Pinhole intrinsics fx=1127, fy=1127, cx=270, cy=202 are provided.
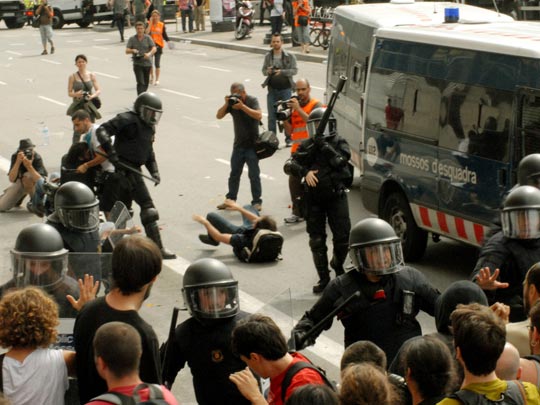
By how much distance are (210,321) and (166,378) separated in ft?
1.33

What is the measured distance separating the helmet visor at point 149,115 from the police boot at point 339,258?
2.29 metres

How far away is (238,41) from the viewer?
117 feet

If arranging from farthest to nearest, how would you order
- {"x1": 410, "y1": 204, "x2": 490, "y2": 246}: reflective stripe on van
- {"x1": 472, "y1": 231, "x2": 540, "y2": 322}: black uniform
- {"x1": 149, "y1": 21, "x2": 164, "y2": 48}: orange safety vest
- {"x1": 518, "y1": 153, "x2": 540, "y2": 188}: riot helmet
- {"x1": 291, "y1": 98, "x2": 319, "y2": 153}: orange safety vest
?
{"x1": 149, "y1": 21, "x2": 164, "y2": 48}: orange safety vest → {"x1": 291, "y1": 98, "x2": 319, "y2": 153}: orange safety vest → {"x1": 410, "y1": 204, "x2": 490, "y2": 246}: reflective stripe on van → {"x1": 518, "y1": 153, "x2": 540, "y2": 188}: riot helmet → {"x1": 472, "y1": 231, "x2": 540, "y2": 322}: black uniform

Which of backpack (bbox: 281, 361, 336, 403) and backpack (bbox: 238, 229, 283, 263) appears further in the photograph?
backpack (bbox: 238, 229, 283, 263)

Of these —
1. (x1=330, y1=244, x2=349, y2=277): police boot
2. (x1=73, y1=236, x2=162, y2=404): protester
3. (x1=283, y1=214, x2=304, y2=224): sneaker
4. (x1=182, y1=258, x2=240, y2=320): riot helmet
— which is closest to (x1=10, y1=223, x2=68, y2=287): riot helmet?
(x1=73, y1=236, x2=162, y2=404): protester

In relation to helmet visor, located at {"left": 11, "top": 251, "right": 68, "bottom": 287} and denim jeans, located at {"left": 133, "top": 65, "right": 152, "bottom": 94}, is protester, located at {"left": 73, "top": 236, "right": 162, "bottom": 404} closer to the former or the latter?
helmet visor, located at {"left": 11, "top": 251, "right": 68, "bottom": 287}

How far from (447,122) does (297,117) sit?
3073 mm

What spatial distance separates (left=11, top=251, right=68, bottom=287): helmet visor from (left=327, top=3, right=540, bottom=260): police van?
4.56 meters

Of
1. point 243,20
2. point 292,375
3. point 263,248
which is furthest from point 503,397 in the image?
point 243,20

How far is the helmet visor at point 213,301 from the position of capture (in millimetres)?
5715

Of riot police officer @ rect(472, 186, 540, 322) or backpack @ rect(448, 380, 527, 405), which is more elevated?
backpack @ rect(448, 380, 527, 405)

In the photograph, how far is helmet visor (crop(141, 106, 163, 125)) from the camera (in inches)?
442

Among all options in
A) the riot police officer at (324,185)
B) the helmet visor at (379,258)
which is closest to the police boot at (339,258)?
the riot police officer at (324,185)

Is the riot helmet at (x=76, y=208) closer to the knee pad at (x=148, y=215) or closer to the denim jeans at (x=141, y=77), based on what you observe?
the knee pad at (x=148, y=215)
